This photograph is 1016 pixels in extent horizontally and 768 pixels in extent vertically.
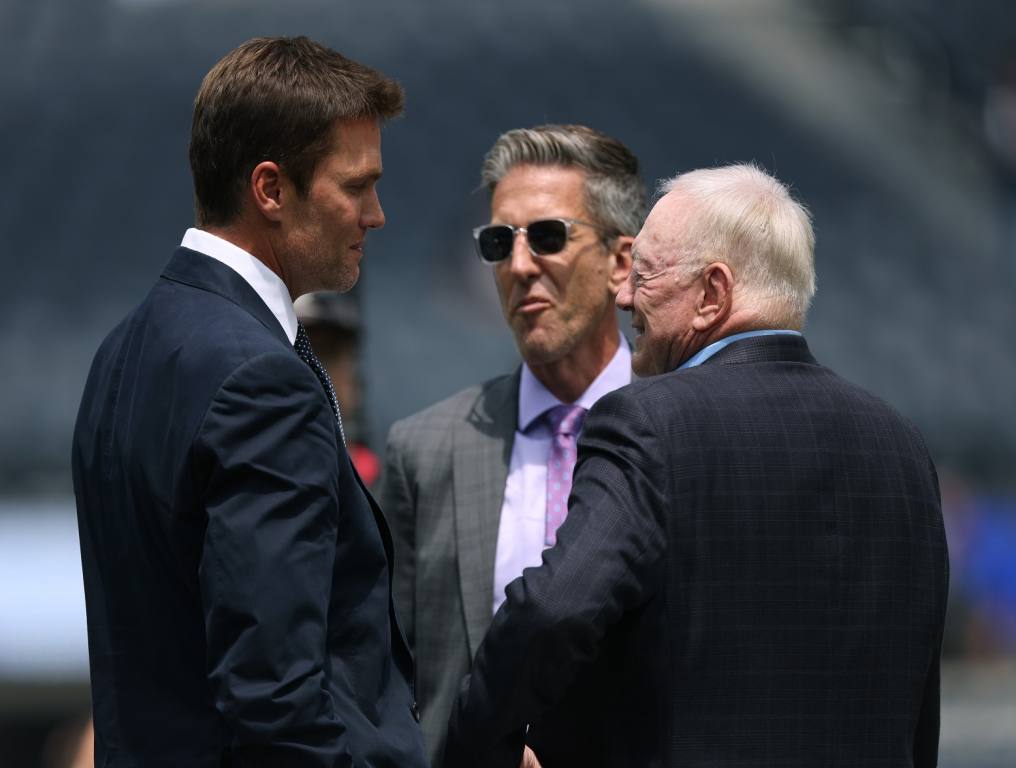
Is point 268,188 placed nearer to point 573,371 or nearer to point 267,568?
point 267,568

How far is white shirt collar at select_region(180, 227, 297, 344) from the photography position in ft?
5.74

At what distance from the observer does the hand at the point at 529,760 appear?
1.92 meters

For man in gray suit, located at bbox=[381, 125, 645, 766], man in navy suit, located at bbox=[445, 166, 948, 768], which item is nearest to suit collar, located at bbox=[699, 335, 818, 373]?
man in navy suit, located at bbox=[445, 166, 948, 768]

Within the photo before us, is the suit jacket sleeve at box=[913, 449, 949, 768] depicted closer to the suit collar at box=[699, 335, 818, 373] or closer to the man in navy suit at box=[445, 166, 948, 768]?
the man in navy suit at box=[445, 166, 948, 768]

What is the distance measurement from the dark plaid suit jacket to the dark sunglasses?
92 cm

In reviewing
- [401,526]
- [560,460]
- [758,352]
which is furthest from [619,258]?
[758,352]

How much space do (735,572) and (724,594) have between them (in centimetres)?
3

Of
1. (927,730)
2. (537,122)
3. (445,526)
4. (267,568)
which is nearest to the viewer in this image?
(267,568)

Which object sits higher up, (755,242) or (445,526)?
(755,242)

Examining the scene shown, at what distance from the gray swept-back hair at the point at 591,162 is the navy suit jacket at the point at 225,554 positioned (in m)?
1.15

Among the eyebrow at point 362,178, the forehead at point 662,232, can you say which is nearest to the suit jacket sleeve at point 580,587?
the forehead at point 662,232

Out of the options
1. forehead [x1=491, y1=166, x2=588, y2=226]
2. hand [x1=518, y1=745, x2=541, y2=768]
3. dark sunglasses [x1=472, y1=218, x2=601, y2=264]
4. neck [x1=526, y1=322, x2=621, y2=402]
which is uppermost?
forehead [x1=491, y1=166, x2=588, y2=226]

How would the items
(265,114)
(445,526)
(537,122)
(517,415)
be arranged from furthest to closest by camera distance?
(537,122) < (517,415) < (445,526) < (265,114)

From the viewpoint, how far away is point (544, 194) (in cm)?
276
